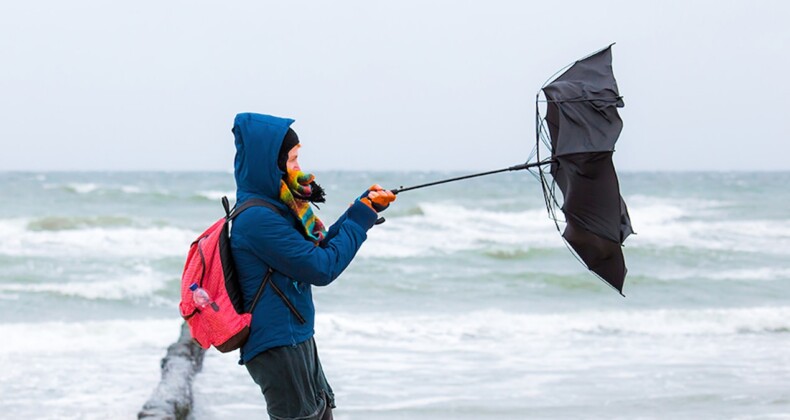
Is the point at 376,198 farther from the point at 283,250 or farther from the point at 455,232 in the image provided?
the point at 455,232

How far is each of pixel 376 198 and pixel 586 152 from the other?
72cm

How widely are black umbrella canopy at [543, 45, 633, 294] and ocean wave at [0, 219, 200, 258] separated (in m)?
14.7

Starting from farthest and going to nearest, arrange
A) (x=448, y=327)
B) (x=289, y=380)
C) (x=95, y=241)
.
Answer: (x=95, y=241) < (x=448, y=327) < (x=289, y=380)

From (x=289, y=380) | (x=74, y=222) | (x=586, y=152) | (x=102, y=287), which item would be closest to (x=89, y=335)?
(x=102, y=287)

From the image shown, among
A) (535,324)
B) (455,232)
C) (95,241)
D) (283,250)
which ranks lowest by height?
(455,232)

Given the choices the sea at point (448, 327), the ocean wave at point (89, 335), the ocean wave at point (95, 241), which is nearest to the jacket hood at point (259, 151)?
the sea at point (448, 327)

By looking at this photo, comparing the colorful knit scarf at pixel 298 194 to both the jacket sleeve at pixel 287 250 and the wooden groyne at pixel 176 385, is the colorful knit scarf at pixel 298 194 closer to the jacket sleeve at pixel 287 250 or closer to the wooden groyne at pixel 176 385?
the jacket sleeve at pixel 287 250

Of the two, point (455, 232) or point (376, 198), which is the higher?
point (376, 198)

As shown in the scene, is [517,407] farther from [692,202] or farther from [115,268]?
[692,202]

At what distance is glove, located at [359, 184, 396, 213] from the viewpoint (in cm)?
290

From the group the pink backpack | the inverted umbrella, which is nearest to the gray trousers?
the pink backpack

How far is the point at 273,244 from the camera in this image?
2750mm

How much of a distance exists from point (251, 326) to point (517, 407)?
3.66 metres

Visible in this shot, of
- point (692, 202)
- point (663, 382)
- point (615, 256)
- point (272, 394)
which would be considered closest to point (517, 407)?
point (663, 382)
